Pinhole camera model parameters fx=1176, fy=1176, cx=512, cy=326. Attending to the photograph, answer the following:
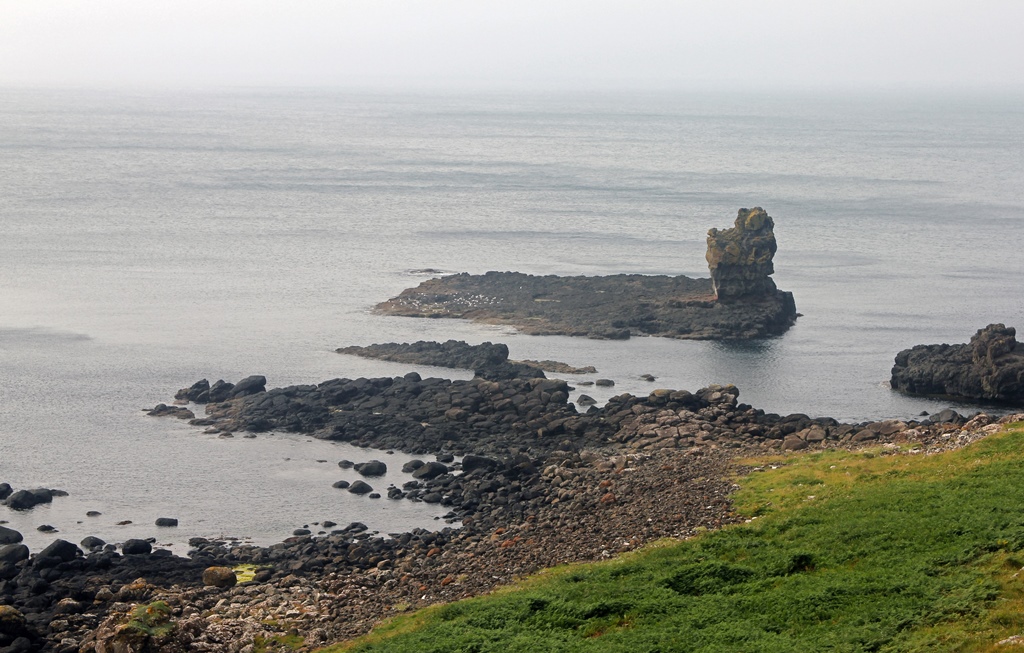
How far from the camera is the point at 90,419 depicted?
6531cm

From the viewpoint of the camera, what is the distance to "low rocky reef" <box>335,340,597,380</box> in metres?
71.8

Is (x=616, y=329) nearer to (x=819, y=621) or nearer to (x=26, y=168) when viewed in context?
(x=819, y=621)

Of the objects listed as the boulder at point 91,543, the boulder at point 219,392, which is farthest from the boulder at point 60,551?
the boulder at point 219,392

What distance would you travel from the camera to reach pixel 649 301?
300ft

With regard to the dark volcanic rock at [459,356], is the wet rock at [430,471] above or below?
below

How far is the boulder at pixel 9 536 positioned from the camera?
46.2 m

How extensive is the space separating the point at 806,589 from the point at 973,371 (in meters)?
45.7

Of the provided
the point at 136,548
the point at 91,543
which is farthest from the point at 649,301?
the point at 136,548

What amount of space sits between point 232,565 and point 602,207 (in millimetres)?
125538

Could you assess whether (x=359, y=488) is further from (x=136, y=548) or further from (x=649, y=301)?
(x=649, y=301)

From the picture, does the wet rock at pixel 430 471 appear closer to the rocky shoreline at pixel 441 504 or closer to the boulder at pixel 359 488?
the rocky shoreline at pixel 441 504

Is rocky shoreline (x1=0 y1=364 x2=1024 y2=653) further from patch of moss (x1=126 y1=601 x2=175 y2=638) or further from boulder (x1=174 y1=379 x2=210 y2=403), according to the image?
boulder (x1=174 y1=379 x2=210 y2=403)

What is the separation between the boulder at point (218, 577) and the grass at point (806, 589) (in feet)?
29.1

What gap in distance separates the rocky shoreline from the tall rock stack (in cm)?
2723
